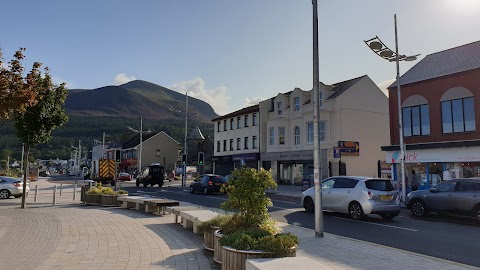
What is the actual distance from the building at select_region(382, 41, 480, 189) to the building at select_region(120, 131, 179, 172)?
5585 centimetres

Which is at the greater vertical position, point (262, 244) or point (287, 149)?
point (287, 149)

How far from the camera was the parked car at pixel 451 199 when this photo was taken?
1397cm

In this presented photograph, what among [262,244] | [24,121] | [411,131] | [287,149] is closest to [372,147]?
[287,149]

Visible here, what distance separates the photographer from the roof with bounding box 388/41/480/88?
2438cm

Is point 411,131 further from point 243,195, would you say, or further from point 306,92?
point 243,195

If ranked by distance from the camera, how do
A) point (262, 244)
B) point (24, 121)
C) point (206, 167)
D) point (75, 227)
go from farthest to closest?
point (206, 167)
point (24, 121)
point (75, 227)
point (262, 244)

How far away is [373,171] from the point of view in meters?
36.3

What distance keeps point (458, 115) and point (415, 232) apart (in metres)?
15.1

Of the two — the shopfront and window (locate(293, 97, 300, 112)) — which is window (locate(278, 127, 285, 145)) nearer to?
window (locate(293, 97, 300, 112))

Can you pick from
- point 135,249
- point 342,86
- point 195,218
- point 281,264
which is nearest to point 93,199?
point 195,218

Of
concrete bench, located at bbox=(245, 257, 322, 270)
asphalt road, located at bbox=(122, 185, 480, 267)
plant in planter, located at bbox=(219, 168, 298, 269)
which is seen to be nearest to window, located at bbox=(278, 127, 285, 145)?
asphalt road, located at bbox=(122, 185, 480, 267)

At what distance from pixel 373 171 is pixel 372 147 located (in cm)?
244

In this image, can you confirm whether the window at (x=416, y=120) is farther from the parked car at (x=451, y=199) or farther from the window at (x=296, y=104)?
the window at (x=296, y=104)

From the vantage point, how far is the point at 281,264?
480 cm
